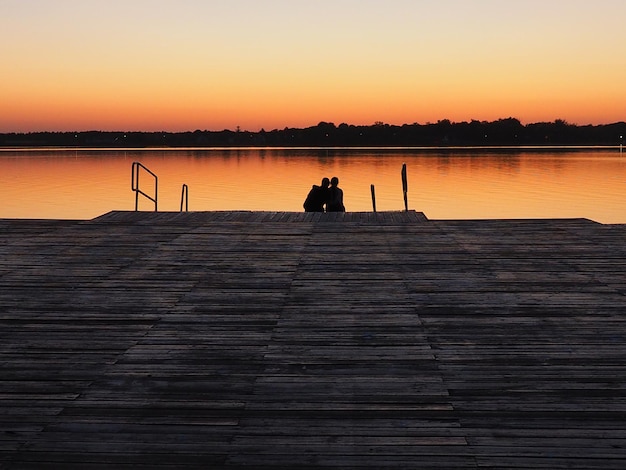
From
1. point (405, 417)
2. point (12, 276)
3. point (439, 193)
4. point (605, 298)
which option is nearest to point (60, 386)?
point (405, 417)

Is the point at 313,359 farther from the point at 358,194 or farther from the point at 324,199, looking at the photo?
the point at 358,194

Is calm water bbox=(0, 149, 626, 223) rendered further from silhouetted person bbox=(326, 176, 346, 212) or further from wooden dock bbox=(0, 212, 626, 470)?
wooden dock bbox=(0, 212, 626, 470)

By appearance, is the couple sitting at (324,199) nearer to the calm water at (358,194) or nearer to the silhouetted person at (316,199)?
the silhouetted person at (316,199)

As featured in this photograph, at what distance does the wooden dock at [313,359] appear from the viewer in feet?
10.5

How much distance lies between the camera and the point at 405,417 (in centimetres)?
354

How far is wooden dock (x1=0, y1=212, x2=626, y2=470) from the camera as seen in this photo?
3213 millimetres

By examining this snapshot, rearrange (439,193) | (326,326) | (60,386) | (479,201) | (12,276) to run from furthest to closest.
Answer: (439,193) < (479,201) < (12,276) < (326,326) < (60,386)

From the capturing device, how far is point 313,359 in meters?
4.51

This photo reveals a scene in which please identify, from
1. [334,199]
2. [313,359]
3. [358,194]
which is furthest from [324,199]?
[358,194]

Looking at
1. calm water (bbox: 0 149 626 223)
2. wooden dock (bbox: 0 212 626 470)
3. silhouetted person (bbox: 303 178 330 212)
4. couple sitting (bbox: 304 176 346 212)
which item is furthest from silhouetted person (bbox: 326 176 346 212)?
calm water (bbox: 0 149 626 223)

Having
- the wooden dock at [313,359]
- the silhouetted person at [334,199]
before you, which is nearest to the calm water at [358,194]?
the silhouetted person at [334,199]

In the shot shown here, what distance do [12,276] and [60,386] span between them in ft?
12.5

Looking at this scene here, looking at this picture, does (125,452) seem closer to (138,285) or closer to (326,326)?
(326,326)

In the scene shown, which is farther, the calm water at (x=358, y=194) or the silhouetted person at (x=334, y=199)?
the calm water at (x=358, y=194)
